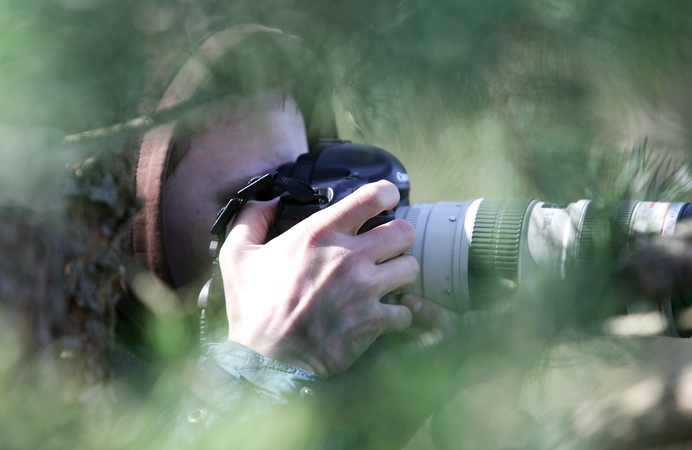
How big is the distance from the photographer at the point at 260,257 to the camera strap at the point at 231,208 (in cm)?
2

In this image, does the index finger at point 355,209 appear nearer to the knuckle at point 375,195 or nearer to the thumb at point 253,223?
the knuckle at point 375,195

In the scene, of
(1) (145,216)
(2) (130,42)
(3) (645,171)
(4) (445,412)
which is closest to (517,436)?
(4) (445,412)

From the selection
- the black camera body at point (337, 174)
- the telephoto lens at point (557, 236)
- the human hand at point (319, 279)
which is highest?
the telephoto lens at point (557, 236)

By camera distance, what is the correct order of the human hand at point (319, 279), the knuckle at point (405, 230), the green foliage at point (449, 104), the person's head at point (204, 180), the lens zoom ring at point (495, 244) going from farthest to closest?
the person's head at point (204, 180) → the knuckle at point (405, 230) → the human hand at point (319, 279) → the lens zoom ring at point (495, 244) → the green foliage at point (449, 104)

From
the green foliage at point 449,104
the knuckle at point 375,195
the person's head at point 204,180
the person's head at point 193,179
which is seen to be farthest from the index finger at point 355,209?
the green foliage at point 449,104

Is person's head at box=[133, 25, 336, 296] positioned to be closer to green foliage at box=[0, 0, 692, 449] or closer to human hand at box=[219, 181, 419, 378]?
human hand at box=[219, 181, 419, 378]

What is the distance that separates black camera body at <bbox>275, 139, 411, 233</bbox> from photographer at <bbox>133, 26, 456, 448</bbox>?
3 centimetres

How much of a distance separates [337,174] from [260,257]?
7.9 inches

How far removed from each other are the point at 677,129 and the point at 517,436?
0.22m

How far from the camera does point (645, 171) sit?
320 mm

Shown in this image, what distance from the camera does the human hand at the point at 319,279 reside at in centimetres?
71

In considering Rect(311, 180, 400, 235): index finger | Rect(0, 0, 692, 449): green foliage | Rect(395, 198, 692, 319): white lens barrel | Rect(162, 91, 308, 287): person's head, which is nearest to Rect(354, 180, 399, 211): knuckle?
Rect(311, 180, 400, 235): index finger

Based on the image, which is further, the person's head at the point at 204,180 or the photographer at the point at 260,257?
the person's head at the point at 204,180

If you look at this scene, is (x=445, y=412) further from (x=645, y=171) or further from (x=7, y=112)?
(x=7, y=112)
